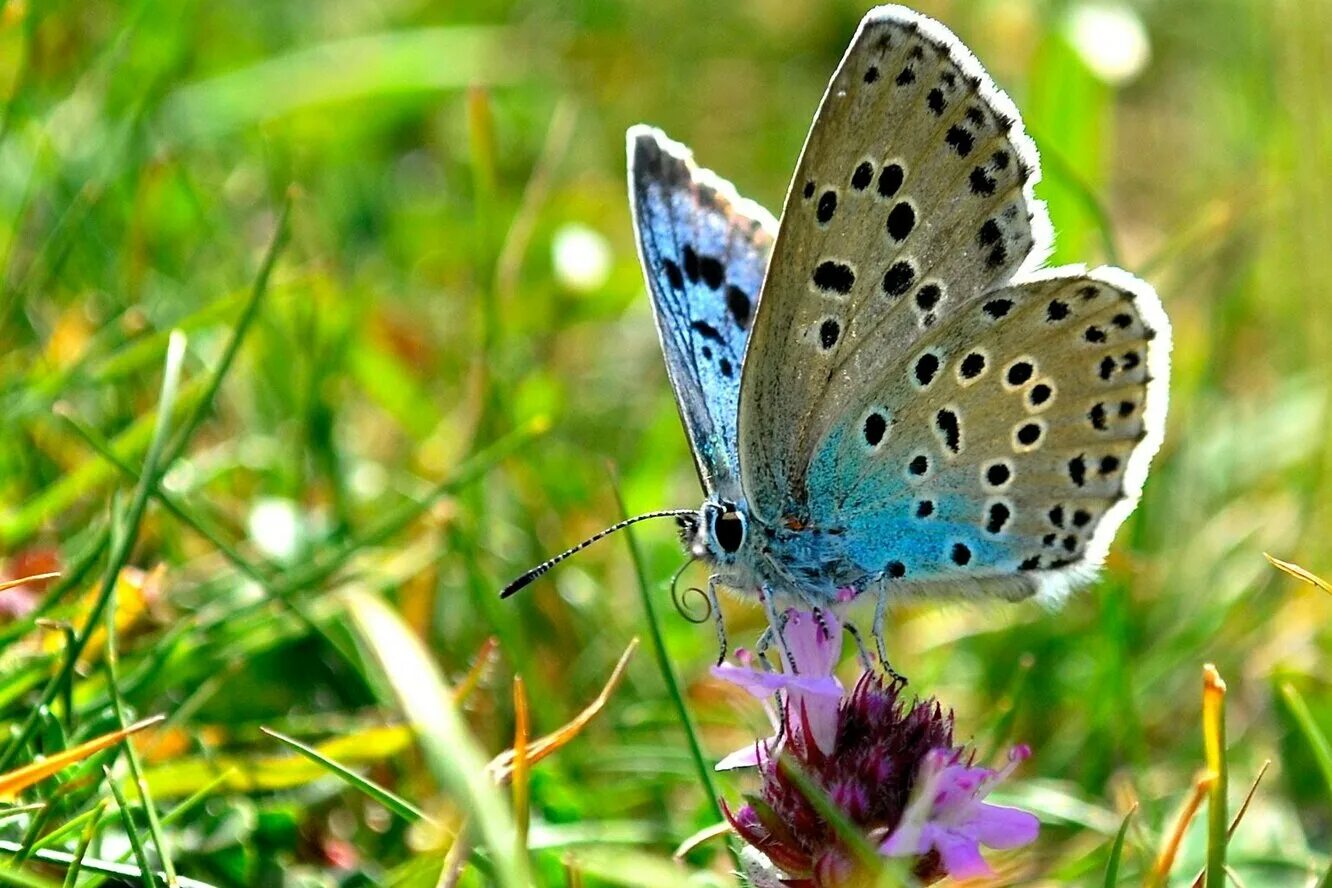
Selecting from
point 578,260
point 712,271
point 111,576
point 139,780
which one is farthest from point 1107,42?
point 139,780

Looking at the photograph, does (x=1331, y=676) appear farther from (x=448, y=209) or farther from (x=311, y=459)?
(x=448, y=209)

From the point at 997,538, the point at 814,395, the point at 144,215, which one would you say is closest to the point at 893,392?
the point at 814,395

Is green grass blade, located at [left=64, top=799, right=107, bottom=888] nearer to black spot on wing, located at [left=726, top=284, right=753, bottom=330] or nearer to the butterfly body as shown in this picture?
the butterfly body

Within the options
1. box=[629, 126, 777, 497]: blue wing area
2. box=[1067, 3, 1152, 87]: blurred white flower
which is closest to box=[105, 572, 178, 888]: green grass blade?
box=[629, 126, 777, 497]: blue wing area

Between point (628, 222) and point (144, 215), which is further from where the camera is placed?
point (628, 222)

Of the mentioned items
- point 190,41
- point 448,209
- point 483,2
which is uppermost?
point 483,2

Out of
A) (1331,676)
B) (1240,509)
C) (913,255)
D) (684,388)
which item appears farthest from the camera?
(1240,509)

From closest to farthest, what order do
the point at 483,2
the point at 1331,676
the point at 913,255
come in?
the point at 913,255, the point at 1331,676, the point at 483,2

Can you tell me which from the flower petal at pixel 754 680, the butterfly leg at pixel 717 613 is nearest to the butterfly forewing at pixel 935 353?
the butterfly leg at pixel 717 613

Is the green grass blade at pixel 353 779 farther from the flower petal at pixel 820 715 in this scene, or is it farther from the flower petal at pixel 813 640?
the flower petal at pixel 813 640
